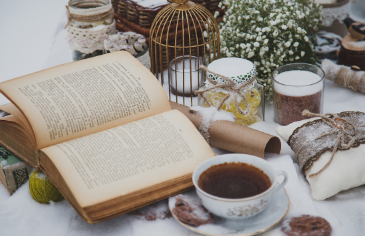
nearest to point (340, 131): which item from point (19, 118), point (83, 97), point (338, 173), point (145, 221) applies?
point (338, 173)

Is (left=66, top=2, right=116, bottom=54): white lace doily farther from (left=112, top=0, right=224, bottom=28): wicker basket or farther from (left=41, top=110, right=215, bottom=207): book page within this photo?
(left=41, top=110, right=215, bottom=207): book page

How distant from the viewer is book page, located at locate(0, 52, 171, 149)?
902mm

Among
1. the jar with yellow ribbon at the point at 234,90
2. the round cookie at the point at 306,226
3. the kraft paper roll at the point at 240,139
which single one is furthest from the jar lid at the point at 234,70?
Answer: the round cookie at the point at 306,226

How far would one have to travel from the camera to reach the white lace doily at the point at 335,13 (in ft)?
5.05

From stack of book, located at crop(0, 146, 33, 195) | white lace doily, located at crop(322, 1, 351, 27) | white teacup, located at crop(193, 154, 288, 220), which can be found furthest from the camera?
white lace doily, located at crop(322, 1, 351, 27)

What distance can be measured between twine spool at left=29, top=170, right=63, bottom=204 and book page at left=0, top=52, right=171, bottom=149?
80 mm

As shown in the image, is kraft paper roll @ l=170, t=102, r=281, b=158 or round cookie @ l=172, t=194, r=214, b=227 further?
kraft paper roll @ l=170, t=102, r=281, b=158

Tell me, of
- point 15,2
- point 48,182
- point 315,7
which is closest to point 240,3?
point 315,7

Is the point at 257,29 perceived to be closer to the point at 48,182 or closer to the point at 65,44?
the point at 48,182

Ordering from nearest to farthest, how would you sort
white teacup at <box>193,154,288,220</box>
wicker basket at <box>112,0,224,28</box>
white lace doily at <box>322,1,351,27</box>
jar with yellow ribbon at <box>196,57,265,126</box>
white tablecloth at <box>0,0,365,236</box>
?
white teacup at <box>193,154,288,220</box>
white tablecloth at <box>0,0,365,236</box>
jar with yellow ribbon at <box>196,57,265,126</box>
wicker basket at <box>112,0,224,28</box>
white lace doily at <box>322,1,351,27</box>

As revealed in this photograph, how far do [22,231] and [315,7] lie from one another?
51.1 inches

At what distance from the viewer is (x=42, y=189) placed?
887mm

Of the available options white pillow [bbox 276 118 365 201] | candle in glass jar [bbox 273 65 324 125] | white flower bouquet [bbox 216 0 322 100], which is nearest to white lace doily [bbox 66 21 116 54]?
white flower bouquet [bbox 216 0 322 100]

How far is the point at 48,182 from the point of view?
34.9 inches
